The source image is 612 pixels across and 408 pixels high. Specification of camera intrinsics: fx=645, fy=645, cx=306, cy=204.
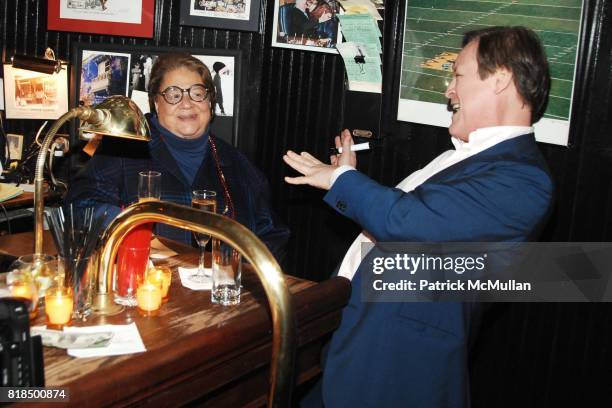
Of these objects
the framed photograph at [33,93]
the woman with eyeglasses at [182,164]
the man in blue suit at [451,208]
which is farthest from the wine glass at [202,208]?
the framed photograph at [33,93]

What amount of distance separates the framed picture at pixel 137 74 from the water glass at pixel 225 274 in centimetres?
164

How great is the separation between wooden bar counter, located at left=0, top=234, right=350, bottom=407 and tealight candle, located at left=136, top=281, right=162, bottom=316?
21mm

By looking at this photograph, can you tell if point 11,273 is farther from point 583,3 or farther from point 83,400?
point 583,3

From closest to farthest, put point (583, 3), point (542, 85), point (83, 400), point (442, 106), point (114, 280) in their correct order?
point (83, 400) → point (114, 280) → point (542, 85) → point (583, 3) → point (442, 106)

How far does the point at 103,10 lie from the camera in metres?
3.34

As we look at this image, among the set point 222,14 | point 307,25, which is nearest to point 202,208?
point 307,25

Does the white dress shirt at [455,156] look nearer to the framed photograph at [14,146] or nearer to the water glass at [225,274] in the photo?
the water glass at [225,274]

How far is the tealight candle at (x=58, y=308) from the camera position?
1428mm

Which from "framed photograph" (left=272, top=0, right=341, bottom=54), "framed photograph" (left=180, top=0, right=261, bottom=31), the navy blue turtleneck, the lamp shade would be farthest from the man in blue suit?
Result: "framed photograph" (left=180, top=0, right=261, bottom=31)

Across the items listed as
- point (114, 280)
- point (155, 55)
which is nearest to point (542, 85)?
point (114, 280)

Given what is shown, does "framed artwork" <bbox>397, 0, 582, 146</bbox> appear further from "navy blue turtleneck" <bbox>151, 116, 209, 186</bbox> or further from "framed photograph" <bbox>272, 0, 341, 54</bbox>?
"navy blue turtleneck" <bbox>151, 116, 209, 186</bbox>

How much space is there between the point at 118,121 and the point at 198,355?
581mm

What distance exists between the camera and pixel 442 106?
276 centimetres

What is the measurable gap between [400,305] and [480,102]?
63 cm
